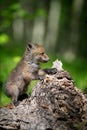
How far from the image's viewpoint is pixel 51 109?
6.18 metres

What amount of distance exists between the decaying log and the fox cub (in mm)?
431

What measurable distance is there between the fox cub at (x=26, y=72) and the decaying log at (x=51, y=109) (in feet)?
1.41

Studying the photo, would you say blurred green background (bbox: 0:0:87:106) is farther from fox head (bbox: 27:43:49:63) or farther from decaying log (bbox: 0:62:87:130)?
decaying log (bbox: 0:62:87:130)

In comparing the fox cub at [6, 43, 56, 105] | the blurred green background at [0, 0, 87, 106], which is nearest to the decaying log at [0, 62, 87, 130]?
the fox cub at [6, 43, 56, 105]

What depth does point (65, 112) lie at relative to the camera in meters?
6.12

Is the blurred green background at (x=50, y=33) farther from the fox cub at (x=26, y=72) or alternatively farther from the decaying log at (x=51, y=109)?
the decaying log at (x=51, y=109)

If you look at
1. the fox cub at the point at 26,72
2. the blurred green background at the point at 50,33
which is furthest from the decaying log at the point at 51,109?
the blurred green background at the point at 50,33

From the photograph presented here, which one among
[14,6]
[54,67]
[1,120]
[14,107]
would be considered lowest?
[1,120]

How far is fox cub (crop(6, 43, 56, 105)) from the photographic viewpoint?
744cm

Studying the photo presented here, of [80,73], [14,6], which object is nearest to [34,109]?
[14,6]

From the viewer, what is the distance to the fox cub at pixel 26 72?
293 inches

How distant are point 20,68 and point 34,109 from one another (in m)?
1.72

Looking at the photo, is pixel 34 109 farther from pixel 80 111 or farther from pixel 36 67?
pixel 36 67

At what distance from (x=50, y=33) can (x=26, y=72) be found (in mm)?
25927
